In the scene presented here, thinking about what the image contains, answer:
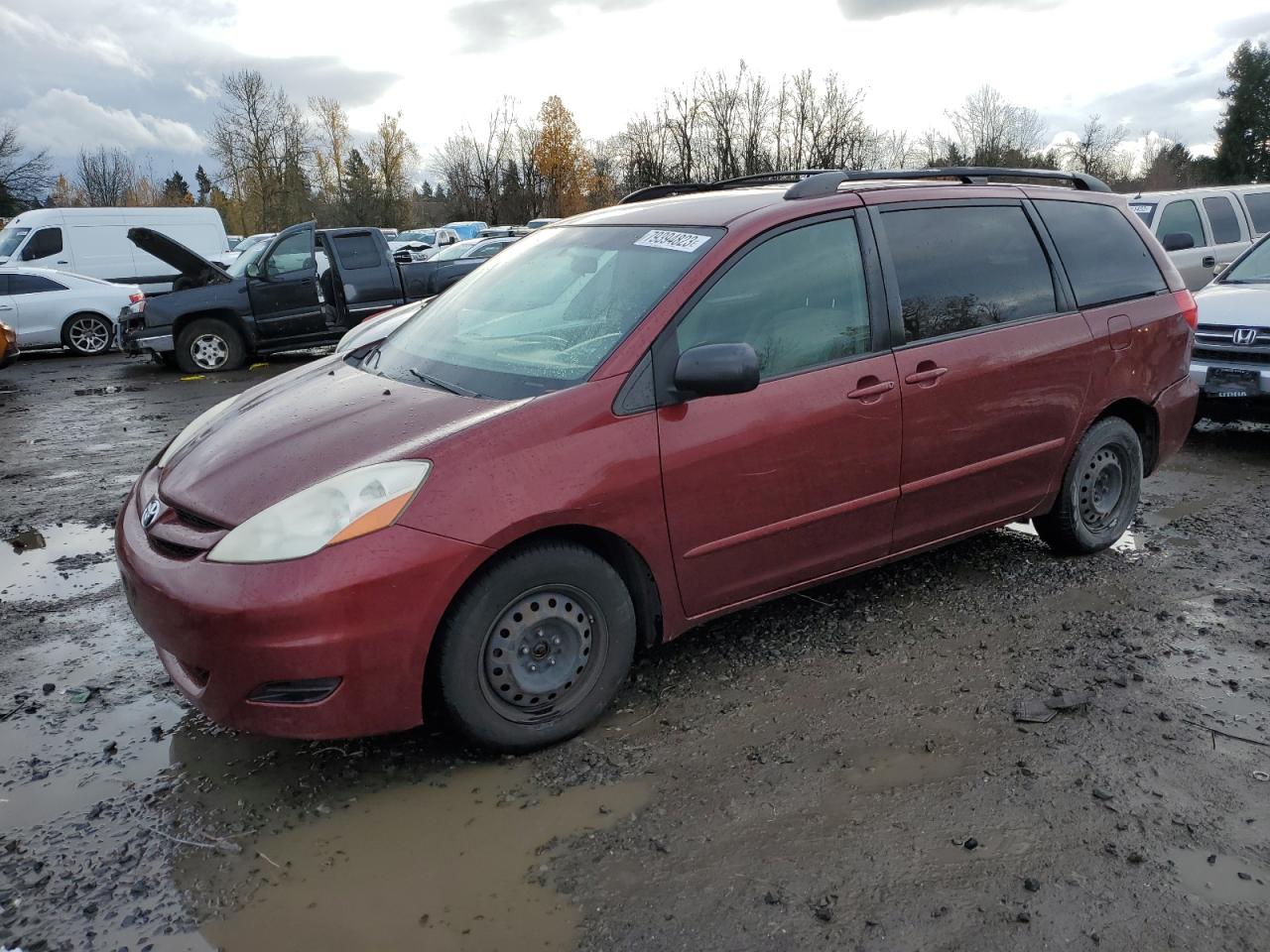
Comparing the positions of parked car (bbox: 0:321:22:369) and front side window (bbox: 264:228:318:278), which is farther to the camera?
front side window (bbox: 264:228:318:278)

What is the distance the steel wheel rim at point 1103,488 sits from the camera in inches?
185

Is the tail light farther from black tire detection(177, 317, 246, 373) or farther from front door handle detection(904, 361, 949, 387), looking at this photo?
black tire detection(177, 317, 246, 373)

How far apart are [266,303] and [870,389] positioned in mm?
11290

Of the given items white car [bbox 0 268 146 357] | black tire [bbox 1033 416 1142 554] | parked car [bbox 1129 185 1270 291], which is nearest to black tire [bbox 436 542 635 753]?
black tire [bbox 1033 416 1142 554]

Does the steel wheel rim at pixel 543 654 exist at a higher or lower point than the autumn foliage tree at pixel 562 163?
lower

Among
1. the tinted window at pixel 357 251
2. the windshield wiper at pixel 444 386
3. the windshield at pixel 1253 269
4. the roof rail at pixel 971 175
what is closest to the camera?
the windshield wiper at pixel 444 386

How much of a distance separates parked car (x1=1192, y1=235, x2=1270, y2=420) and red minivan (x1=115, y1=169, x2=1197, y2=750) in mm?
2602

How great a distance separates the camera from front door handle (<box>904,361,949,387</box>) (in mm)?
3846

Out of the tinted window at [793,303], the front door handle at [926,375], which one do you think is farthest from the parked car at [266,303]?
the front door handle at [926,375]

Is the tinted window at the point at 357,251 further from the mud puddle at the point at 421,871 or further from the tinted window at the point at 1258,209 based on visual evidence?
the mud puddle at the point at 421,871

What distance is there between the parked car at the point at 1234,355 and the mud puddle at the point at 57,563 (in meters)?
6.88

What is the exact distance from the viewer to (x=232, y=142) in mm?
53156

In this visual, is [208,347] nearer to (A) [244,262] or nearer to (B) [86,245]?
(A) [244,262]

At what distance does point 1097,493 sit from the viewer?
4781 mm
